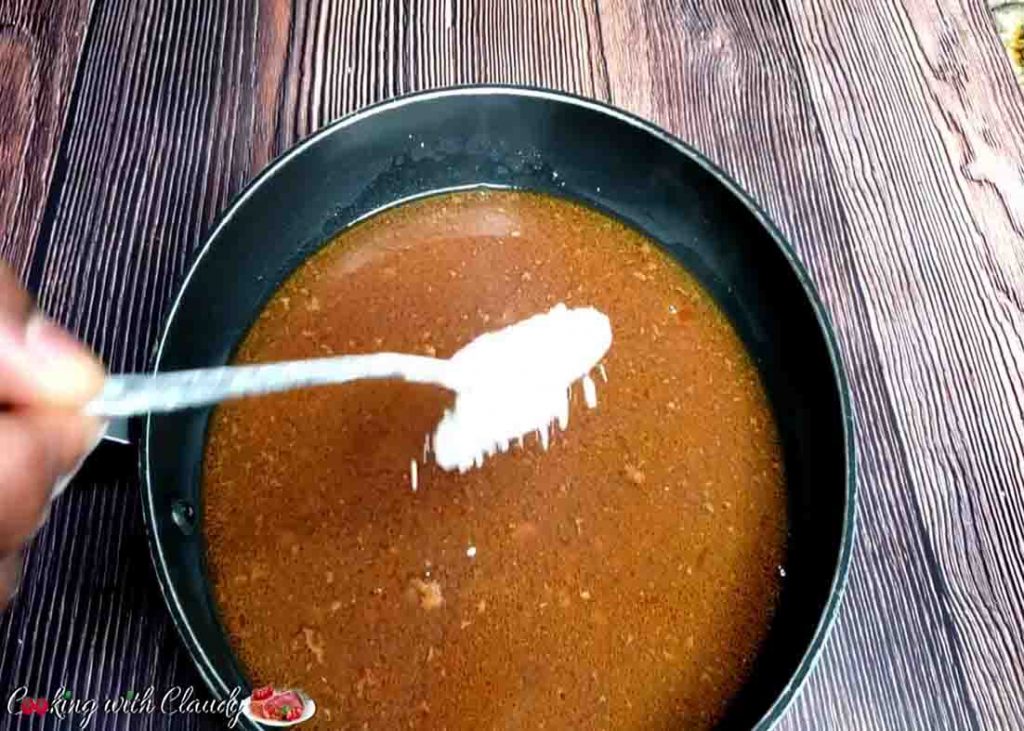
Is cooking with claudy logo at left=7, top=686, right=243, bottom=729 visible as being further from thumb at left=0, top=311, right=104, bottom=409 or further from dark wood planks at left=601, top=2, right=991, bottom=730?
dark wood planks at left=601, top=2, right=991, bottom=730

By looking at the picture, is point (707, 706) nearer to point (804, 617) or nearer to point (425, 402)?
point (804, 617)

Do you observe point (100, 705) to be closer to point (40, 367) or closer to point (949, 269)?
point (40, 367)

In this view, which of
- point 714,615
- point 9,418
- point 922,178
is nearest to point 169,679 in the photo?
point 9,418

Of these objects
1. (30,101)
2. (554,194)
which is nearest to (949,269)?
(554,194)

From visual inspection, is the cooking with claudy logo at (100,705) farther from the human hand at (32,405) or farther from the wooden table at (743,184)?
the human hand at (32,405)

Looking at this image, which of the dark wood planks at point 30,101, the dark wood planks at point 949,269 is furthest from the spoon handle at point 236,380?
the dark wood planks at point 949,269

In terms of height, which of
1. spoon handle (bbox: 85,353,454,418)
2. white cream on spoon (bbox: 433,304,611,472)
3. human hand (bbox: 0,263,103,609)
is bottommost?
white cream on spoon (bbox: 433,304,611,472)

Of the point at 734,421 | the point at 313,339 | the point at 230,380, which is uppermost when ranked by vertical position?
the point at 230,380

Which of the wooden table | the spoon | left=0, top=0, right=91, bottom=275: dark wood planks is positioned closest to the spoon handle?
the spoon
